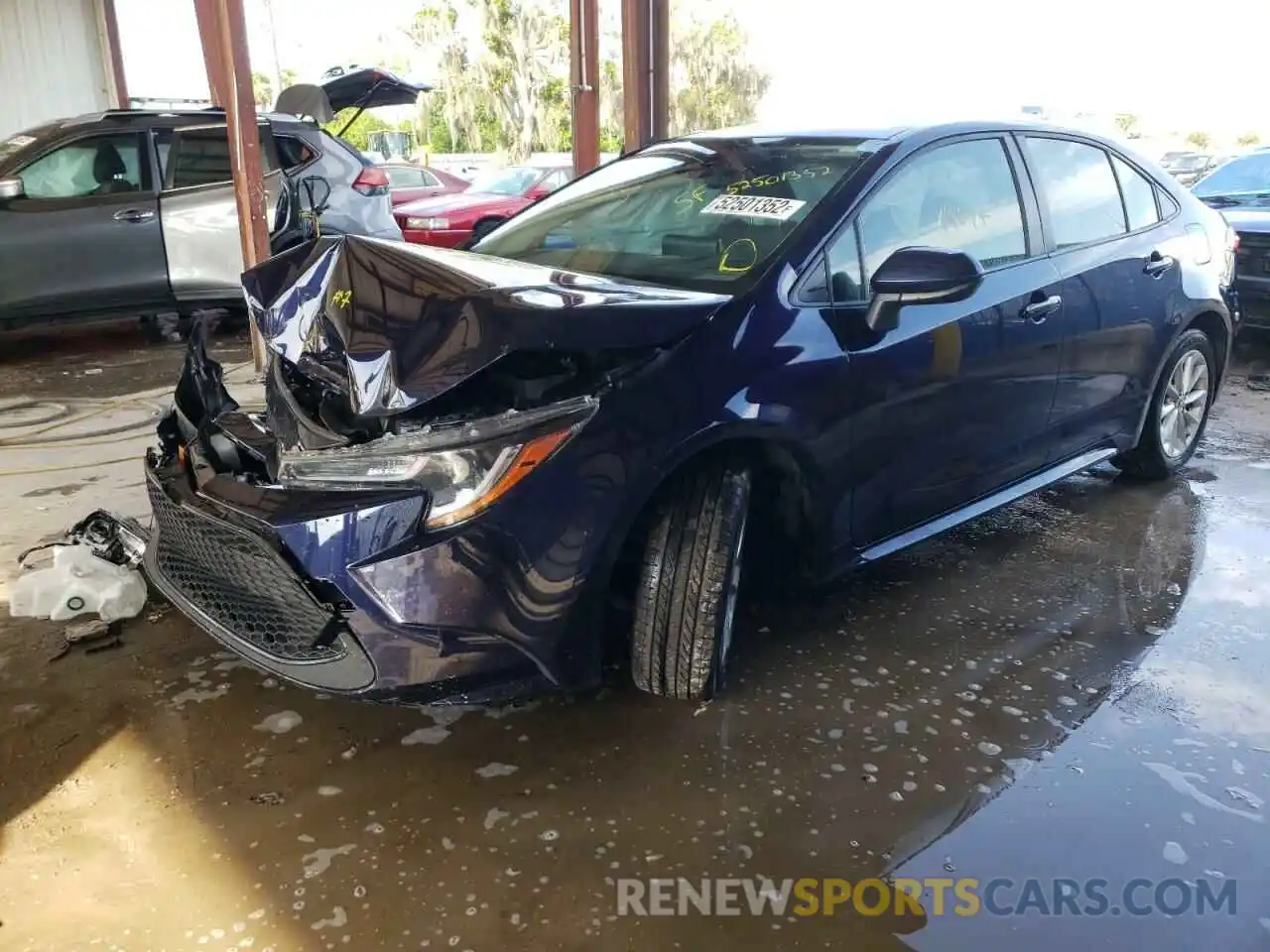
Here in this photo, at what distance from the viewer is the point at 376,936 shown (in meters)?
1.69

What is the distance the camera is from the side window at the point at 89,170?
20.4 feet

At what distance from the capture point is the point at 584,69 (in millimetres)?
6852

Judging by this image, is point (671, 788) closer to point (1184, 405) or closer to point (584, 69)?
point (1184, 405)

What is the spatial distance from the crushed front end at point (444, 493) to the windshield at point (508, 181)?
9630 mm

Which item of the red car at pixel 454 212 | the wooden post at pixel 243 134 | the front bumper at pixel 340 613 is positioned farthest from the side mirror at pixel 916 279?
the red car at pixel 454 212

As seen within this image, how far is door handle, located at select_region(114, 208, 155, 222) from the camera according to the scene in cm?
645

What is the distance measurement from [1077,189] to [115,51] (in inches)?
484

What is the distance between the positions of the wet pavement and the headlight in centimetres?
66

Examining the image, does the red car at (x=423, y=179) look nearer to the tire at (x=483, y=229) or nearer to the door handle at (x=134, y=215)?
the door handle at (x=134, y=215)

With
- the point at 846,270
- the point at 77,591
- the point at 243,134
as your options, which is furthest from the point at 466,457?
the point at 243,134

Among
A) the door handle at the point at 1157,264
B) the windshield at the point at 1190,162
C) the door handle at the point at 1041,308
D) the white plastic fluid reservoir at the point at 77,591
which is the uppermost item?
the door handle at the point at 1157,264

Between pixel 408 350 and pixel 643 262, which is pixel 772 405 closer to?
pixel 643 262

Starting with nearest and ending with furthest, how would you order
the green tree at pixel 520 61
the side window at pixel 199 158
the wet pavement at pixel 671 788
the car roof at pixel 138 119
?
the wet pavement at pixel 671 788 → the car roof at pixel 138 119 → the side window at pixel 199 158 → the green tree at pixel 520 61

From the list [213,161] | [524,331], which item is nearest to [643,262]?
[524,331]
